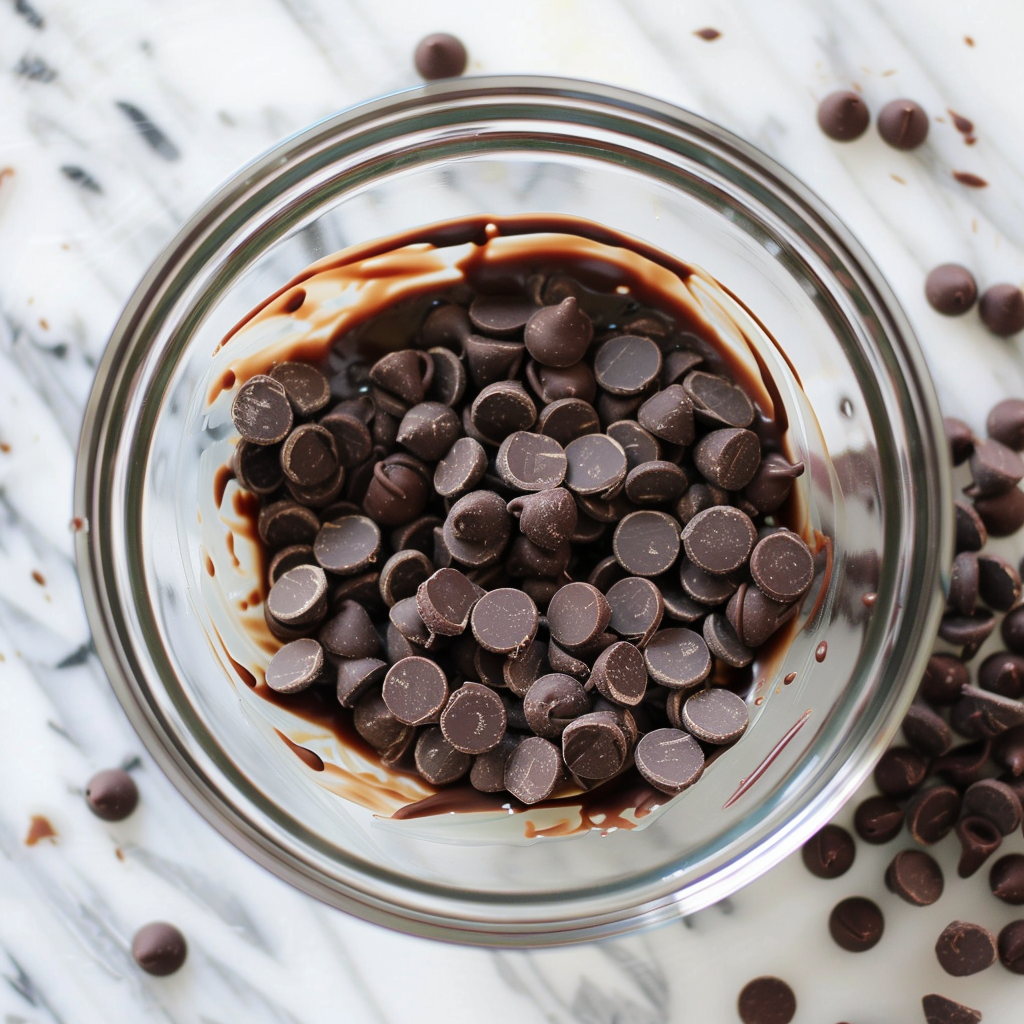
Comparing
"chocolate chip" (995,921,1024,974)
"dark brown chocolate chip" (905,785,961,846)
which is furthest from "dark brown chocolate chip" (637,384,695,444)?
Answer: "chocolate chip" (995,921,1024,974)

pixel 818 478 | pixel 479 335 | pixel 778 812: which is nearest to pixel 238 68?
pixel 479 335

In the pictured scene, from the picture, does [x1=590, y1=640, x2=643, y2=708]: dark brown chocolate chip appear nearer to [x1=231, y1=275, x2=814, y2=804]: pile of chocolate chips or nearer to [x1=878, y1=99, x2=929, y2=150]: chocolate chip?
[x1=231, y1=275, x2=814, y2=804]: pile of chocolate chips

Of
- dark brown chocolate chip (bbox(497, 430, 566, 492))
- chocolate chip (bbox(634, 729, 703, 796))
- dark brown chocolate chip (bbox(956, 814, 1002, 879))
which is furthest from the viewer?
dark brown chocolate chip (bbox(956, 814, 1002, 879))

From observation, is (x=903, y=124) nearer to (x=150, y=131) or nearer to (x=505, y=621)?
(x=505, y=621)

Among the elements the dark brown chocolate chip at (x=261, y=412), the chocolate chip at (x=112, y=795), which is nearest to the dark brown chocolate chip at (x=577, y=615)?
the dark brown chocolate chip at (x=261, y=412)

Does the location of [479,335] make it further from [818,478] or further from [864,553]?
[864,553]

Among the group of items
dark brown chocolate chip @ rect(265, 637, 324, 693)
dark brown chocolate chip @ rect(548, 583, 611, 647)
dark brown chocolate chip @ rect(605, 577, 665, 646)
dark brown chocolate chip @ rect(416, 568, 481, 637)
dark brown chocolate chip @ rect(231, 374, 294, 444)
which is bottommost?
dark brown chocolate chip @ rect(605, 577, 665, 646)

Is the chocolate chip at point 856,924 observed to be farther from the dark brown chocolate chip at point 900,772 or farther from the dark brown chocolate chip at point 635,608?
the dark brown chocolate chip at point 635,608

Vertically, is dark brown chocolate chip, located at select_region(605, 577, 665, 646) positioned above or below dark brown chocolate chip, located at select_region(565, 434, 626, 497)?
below
